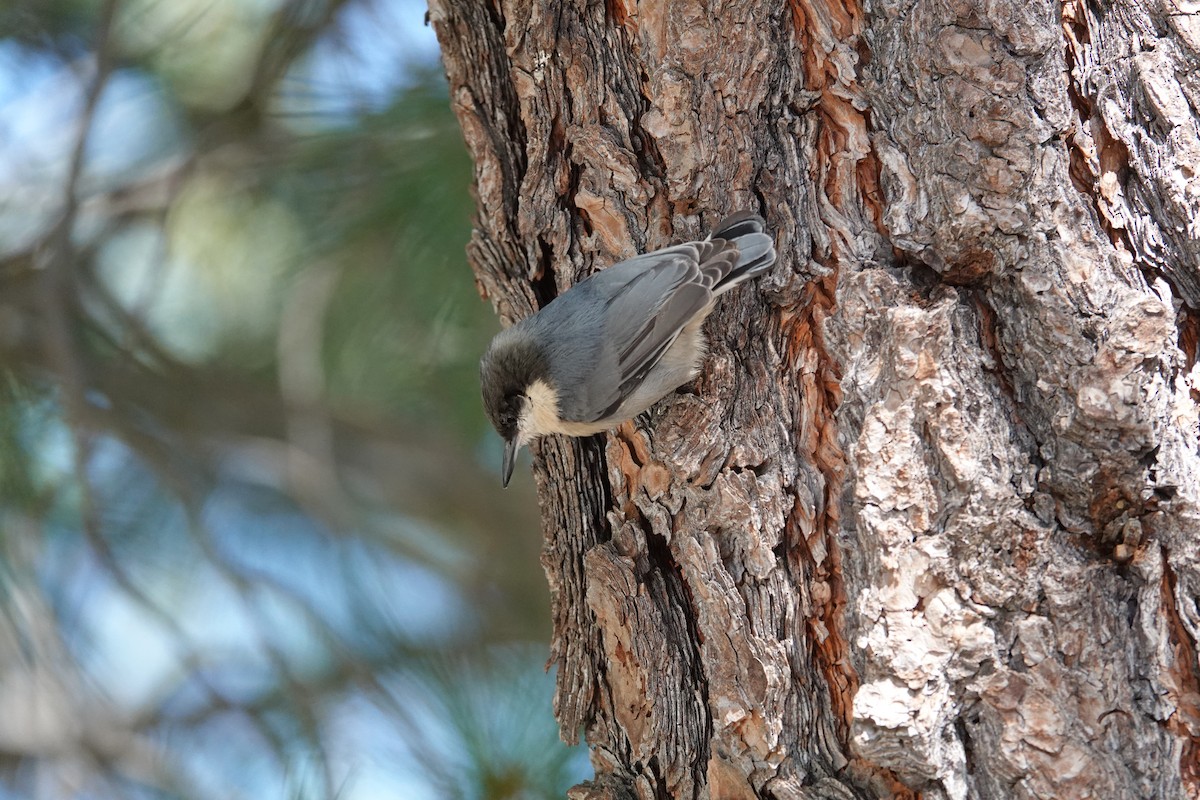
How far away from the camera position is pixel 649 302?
2002mm

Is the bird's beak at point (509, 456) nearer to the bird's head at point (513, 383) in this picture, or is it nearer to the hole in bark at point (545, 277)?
the bird's head at point (513, 383)

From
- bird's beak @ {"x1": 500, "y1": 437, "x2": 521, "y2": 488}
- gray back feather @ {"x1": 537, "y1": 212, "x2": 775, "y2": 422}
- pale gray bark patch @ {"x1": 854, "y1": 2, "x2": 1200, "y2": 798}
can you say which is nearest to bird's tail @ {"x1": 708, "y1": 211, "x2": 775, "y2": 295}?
gray back feather @ {"x1": 537, "y1": 212, "x2": 775, "y2": 422}

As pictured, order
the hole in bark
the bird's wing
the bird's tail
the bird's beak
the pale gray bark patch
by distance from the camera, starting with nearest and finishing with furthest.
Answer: the pale gray bark patch < the bird's tail < the bird's wing < the hole in bark < the bird's beak

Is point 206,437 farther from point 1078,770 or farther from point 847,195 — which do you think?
point 1078,770

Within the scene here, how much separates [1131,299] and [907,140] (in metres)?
0.42

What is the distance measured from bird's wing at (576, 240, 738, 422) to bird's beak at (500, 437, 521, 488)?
0.30 m

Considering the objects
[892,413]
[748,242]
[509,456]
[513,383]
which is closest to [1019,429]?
[892,413]

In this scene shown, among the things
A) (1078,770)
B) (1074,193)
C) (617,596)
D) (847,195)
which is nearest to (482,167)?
(847,195)

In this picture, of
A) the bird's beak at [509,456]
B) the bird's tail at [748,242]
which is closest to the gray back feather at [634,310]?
the bird's tail at [748,242]

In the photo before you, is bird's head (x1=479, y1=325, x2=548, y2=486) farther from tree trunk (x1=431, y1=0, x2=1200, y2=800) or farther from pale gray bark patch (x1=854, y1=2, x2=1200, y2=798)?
pale gray bark patch (x1=854, y1=2, x2=1200, y2=798)

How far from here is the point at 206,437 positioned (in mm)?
3344

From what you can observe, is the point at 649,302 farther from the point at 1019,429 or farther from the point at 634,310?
the point at 1019,429

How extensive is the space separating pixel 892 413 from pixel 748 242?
440 millimetres

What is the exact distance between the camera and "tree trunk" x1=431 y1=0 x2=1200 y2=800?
1.31m
